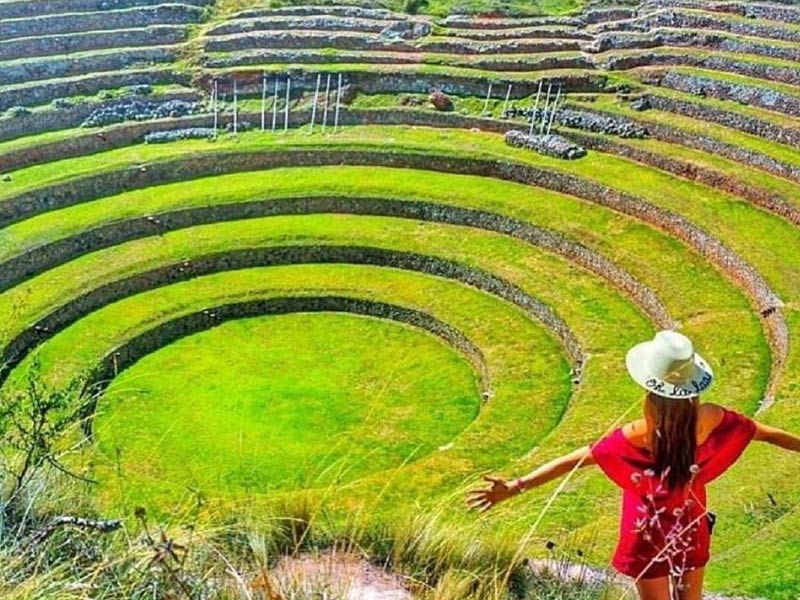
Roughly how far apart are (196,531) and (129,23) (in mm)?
31883

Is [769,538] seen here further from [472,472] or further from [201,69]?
[201,69]

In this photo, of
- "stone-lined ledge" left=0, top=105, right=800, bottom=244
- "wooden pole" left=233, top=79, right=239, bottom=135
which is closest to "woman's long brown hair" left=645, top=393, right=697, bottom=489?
"stone-lined ledge" left=0, top=105, right=800, bottom=244

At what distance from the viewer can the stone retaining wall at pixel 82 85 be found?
3038cm

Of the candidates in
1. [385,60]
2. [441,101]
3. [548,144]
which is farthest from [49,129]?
[548,144]

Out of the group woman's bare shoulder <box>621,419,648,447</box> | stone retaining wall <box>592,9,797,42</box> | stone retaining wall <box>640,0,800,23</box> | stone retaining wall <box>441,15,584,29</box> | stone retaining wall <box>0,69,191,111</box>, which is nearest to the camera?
woman's bare shoulder <box>621,419,648,447</box>

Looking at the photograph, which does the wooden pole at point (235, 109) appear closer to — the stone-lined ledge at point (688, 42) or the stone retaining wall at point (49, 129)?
the stone retaining wall at point (49, 129)

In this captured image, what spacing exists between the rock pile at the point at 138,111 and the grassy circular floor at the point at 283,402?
980 centimetres

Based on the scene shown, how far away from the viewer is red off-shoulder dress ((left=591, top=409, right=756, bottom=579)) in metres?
6.31

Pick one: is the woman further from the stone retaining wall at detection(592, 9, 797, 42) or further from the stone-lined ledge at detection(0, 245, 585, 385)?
the stone retaining wall at detection(592, 9, 797, 42)

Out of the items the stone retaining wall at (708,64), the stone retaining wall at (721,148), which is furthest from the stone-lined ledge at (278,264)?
the stone retaining wall at (708,64)

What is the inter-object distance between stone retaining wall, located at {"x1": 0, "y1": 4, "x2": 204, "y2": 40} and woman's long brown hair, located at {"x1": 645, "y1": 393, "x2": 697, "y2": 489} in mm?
32054

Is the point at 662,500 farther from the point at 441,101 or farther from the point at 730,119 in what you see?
the point at 441,101

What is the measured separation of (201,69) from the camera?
3259 cm

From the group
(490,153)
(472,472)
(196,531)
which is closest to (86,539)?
(196,531)
